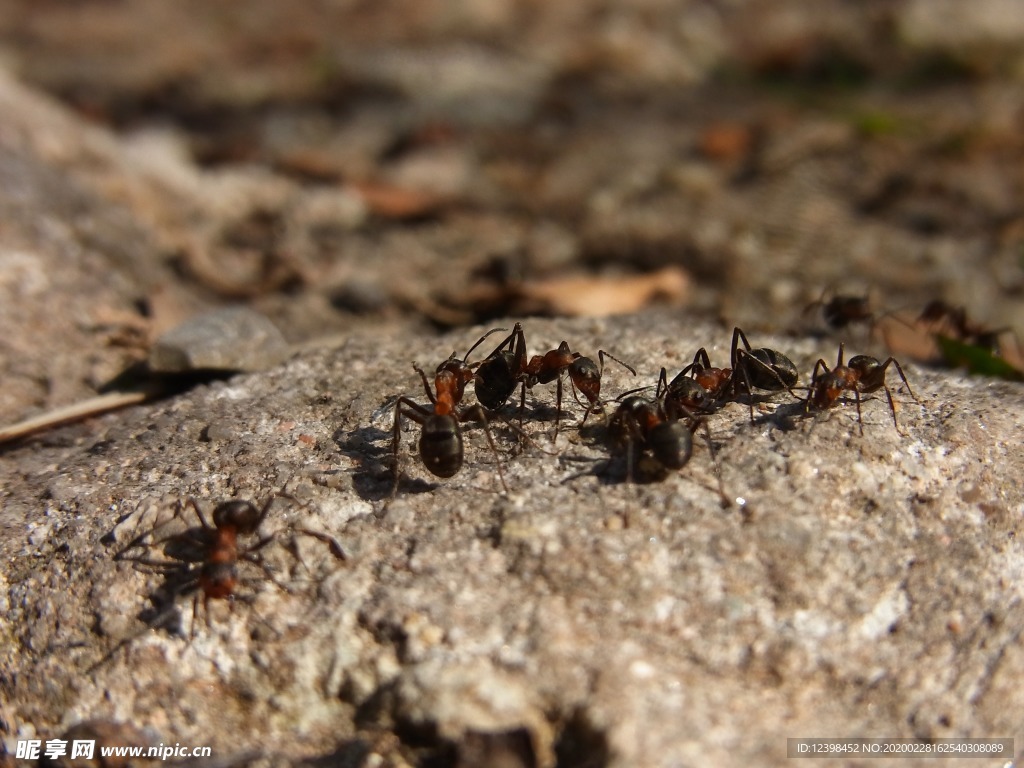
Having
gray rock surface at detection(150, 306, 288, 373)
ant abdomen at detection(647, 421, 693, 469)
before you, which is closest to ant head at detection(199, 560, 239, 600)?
gray rock surface at detection(150, 306, 288, 373)

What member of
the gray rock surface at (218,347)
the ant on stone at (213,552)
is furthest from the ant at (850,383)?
the gray rock surface at (218,347)

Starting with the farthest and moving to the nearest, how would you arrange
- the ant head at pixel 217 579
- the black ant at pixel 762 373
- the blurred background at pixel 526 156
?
the blurred background at pixel 526 156
the black ant at pixel 762 373
the ant head at pixel 217 579

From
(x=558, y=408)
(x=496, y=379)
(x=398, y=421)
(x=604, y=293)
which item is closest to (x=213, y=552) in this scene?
(x=398, y=421)

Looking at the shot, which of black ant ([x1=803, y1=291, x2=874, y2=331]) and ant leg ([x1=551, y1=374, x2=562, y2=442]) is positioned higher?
black ant ([x1=803, y1=291, x2=874, y2=331])

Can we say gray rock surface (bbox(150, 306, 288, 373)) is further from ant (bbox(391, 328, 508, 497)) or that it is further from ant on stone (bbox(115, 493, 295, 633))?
ant on stone (bbox(115, 493, 295, 633))

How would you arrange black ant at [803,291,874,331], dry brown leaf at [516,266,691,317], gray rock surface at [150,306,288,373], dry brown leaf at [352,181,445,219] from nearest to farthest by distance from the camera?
gray rock surface at [150,306,288,373] < black ant at [803,291,874,331] < dry brown leaf at [516,266,691,317] < dry brown leaf at [352,181,445,219]

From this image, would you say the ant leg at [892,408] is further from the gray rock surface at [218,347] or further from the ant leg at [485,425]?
the gray rock surface at [218,347]

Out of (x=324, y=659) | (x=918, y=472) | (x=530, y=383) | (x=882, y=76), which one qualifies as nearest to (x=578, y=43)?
(x=882, y=76)
